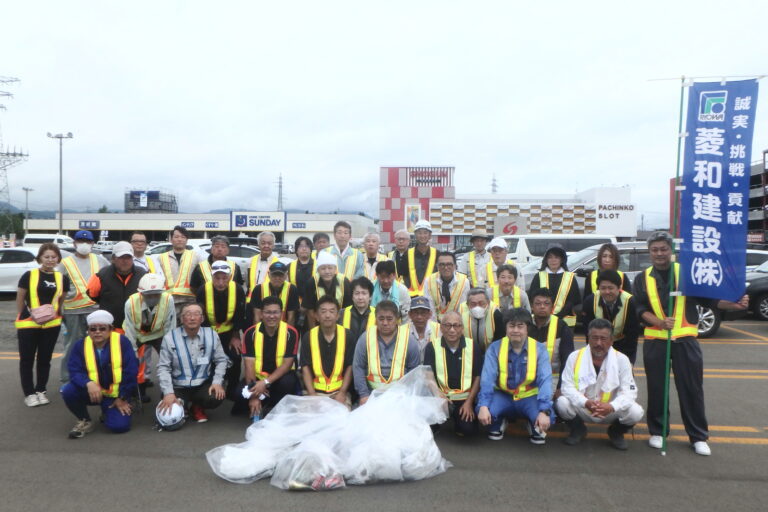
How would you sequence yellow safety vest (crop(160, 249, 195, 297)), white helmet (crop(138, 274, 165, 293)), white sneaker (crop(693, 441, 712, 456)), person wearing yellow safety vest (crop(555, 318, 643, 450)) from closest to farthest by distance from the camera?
white sneaker (crop(693, 441, 712, 456)), person wearing yellow safety vest (crop(555, 318, 643, 450)), white helmet (crop(138, 274, 165, 293)), yellow safety vest (crop(160, 249, 195, 297))

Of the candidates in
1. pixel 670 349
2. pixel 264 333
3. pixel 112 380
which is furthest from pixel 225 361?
pixel 670 349

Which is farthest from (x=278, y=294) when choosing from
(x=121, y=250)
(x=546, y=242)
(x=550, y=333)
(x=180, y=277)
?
(x=546, y=242)

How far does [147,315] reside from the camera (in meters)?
4.94

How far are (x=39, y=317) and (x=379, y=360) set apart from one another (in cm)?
335

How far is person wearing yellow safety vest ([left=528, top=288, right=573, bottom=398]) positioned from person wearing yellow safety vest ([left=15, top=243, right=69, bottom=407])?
467 centimetres

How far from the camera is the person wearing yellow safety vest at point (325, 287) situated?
536 centimetres

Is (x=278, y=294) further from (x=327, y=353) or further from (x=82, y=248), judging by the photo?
(x=82, y=248)

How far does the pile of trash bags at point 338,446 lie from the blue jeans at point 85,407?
1.12 meters

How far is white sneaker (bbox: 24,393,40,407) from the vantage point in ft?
16.2

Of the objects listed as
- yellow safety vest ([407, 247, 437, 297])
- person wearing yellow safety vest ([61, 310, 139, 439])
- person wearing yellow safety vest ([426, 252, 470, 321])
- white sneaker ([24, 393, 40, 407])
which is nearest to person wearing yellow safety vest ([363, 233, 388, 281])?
yellow safety vest ([407, 247, 437, 297])

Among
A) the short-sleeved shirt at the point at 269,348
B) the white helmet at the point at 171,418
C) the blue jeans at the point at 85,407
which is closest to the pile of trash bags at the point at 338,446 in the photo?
the short-sleeved shirt at the point at 269,348

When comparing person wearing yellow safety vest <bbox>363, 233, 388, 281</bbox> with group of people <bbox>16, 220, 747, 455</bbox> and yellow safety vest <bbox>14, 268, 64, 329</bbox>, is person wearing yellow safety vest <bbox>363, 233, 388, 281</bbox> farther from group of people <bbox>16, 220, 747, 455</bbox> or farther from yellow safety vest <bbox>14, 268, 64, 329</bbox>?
yellow safety vest <bbox>14, 268, 64, 329</bbox>

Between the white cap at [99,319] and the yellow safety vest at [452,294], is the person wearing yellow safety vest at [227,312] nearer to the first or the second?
the white cap at [99,319]

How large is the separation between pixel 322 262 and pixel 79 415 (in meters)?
2.56
